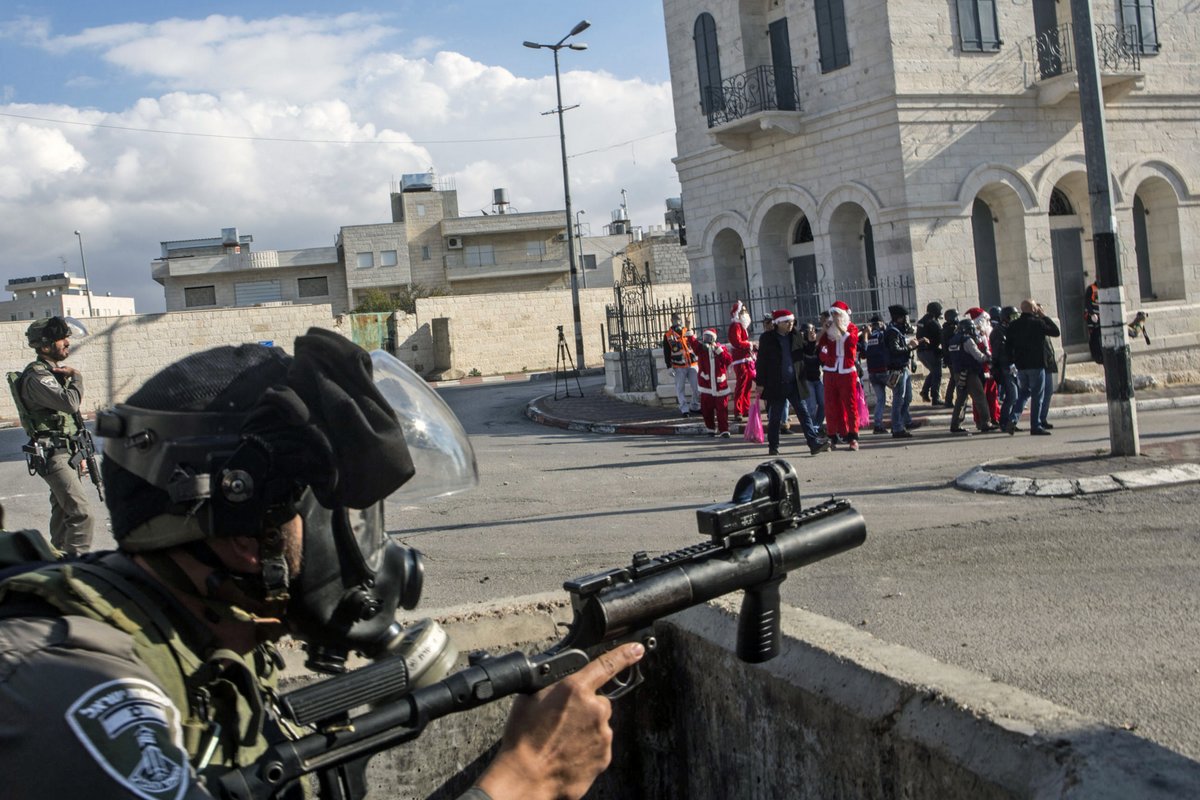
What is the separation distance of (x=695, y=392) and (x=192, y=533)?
17768 millimetres

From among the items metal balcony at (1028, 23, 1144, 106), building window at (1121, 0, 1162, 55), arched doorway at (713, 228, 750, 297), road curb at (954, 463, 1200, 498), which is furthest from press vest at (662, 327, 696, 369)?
building window at (1121, 0, 1162, 55)

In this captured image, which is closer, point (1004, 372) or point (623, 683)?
point (623, 683)

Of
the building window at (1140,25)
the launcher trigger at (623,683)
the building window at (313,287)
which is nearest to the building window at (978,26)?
the building window at (1140,25)

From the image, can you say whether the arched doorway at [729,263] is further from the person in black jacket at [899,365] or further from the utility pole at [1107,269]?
the utility pole at [1107,269]

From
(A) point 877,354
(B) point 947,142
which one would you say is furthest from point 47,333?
(B) point 947,142

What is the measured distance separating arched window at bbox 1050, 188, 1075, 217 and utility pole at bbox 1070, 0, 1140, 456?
13079 millimetres

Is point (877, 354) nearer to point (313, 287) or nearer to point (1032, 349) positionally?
point (1032, 349)

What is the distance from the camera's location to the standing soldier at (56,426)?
785 centimetres

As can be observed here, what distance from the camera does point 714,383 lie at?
52.7 feet

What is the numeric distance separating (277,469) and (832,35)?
2161 centimetres

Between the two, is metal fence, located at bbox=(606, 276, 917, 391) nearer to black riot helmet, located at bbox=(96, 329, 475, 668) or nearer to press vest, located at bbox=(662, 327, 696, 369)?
press vest, located at bbox=(662, 327, 696, 369)

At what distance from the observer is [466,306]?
39656 mm

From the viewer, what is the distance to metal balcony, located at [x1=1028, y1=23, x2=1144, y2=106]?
21328 mm

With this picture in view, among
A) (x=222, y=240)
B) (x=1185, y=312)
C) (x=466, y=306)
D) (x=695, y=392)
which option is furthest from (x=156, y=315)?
(x=222, y=240)
